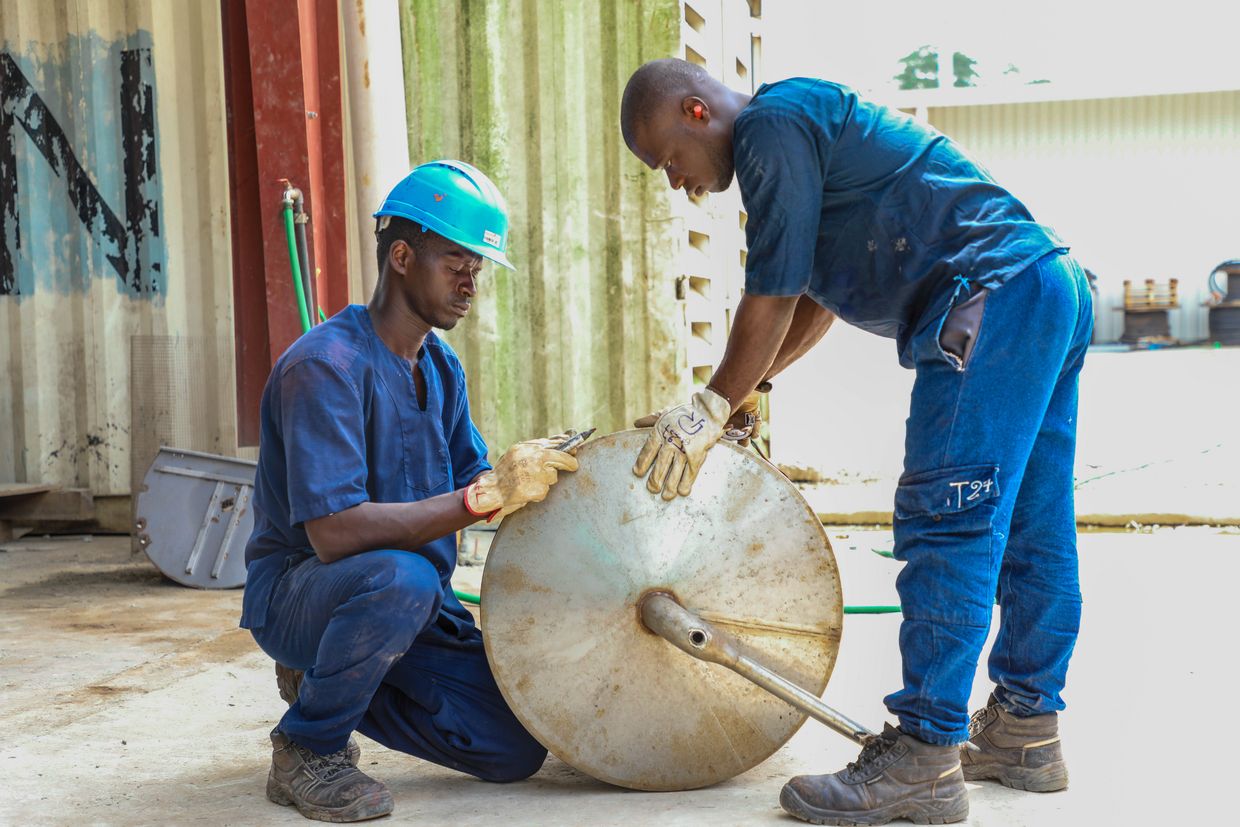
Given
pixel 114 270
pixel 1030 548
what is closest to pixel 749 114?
pixel 1030 548

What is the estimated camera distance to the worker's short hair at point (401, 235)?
9.52 feet

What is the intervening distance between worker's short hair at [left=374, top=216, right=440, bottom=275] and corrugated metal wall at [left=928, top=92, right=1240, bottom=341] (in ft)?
46.9

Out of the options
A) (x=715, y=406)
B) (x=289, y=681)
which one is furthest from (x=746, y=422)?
(x=289, y=681)

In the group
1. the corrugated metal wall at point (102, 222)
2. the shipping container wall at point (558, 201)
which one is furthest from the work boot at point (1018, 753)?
the corrugated metal wall at point (102, 222)

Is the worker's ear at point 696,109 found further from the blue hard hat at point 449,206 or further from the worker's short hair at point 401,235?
the worker's short hair at point 401,235

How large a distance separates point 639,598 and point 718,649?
21 centimetres

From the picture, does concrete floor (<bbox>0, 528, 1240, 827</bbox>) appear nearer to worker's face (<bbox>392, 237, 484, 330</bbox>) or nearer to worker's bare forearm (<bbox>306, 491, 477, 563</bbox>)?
worker's bare forearm (<bbox>306, 491, 477, 563</bbox>)

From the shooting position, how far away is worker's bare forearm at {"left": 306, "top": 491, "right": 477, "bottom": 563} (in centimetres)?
265

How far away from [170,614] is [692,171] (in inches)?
130

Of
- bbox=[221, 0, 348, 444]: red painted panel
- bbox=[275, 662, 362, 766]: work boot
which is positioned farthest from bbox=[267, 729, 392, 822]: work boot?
bbox=[221, 0, 348, 444]: red painted panel

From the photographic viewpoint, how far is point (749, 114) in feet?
8.77

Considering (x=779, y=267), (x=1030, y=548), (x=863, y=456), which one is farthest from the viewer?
(x=863, y=456)

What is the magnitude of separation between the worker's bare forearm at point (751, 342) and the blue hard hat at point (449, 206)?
0.55 m

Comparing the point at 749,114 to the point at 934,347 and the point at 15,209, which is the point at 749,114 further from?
the point at 15,209
